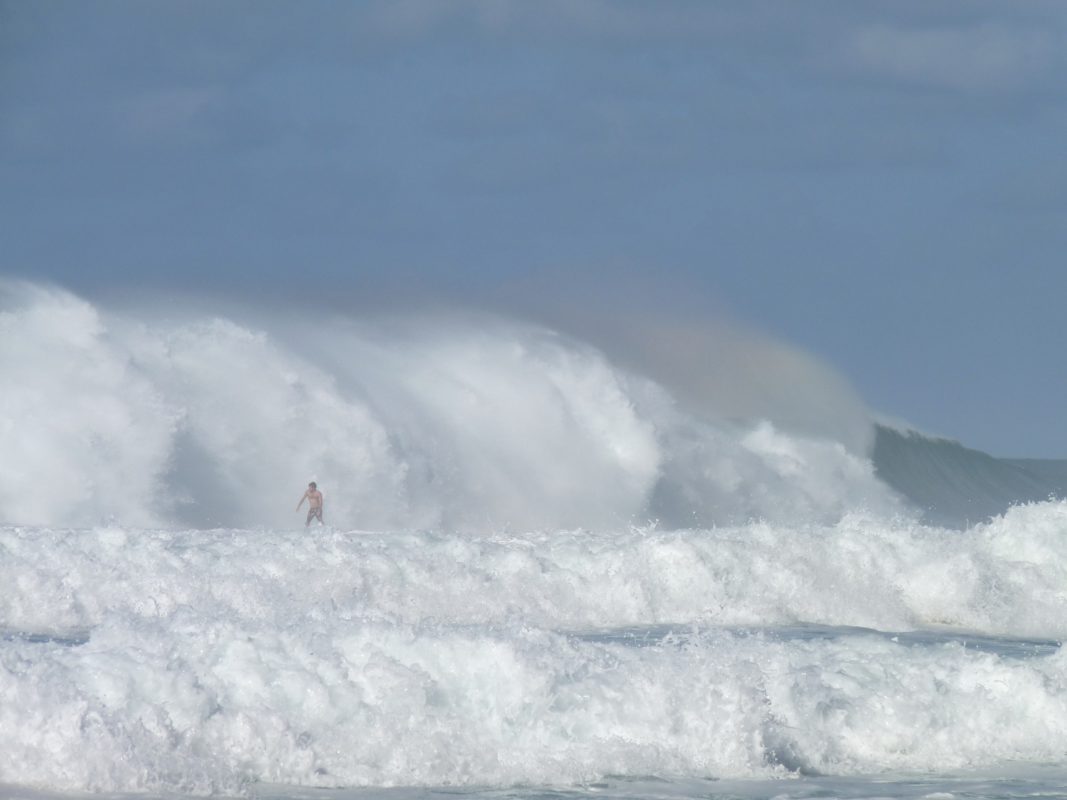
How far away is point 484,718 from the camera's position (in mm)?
7836

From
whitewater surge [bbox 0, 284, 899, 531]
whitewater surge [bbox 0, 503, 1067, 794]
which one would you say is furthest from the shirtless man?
whitewater surge [bbox 0, 503, 1067, 794]

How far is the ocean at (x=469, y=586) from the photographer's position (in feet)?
24.3

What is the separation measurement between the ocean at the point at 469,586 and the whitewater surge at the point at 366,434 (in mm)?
55

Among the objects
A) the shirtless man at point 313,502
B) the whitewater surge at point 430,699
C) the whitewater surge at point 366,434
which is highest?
the whitewater surge at point 366,434

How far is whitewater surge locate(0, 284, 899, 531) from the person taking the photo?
2017cm

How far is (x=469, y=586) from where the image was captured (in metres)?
14.1

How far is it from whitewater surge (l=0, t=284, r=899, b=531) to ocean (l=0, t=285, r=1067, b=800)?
5 centimetres

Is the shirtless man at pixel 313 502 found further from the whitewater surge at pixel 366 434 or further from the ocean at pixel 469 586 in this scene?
the ocean at pixel 469 586

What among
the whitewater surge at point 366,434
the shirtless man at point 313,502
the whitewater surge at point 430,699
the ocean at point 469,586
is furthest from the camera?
the shirtless man at point 313,502

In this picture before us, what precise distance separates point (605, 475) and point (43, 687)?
1887 cm

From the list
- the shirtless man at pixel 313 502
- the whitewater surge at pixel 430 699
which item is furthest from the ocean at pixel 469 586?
the shirtless man at pixel 313 502

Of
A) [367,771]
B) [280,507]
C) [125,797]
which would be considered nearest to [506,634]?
[367,771]

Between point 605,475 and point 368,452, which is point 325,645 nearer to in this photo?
point 368,452

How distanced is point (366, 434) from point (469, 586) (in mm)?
9353
